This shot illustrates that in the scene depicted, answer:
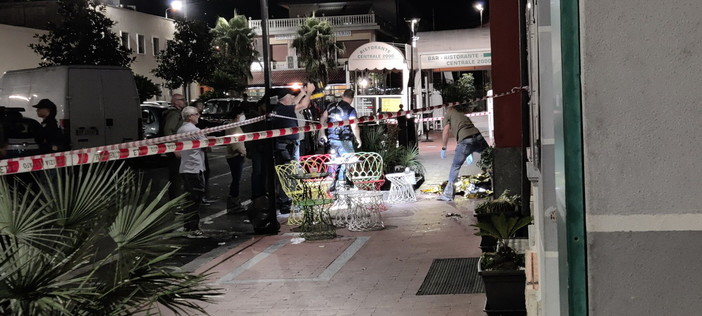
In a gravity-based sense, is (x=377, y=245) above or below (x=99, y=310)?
below

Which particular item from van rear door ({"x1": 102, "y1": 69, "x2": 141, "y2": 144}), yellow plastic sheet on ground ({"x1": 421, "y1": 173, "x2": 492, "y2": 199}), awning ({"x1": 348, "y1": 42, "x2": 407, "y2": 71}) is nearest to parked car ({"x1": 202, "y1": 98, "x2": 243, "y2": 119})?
van rear door ({"x1": 102, "y1": 69, "x2": 141, "y2": 144})

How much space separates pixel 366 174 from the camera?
45.0 ft

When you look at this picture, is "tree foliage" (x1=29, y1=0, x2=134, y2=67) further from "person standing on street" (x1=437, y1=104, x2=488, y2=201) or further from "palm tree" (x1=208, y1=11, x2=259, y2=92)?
"palm tree" (x1=208, y1=11, x2=259, y2=92)

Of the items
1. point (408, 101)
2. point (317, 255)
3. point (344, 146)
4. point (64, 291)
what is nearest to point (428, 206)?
point (344, 146)

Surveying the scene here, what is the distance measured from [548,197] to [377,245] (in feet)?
20.4

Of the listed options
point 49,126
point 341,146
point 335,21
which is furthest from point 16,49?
point 335,21

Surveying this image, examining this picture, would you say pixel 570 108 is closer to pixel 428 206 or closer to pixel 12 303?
pixel 12 303

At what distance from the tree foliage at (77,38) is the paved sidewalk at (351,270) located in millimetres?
24598

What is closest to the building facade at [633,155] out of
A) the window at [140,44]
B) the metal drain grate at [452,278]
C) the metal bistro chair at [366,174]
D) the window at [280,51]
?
the metal drain grate at [452,278]

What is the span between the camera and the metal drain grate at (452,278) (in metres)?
7.76

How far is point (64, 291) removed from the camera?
3475 millimetres

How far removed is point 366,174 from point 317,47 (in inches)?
1868

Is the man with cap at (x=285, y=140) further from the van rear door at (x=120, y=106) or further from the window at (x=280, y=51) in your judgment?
the window at (x=280, y=51)

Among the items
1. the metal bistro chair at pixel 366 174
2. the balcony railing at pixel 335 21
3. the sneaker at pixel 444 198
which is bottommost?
the sneaker at pixel 444 198
